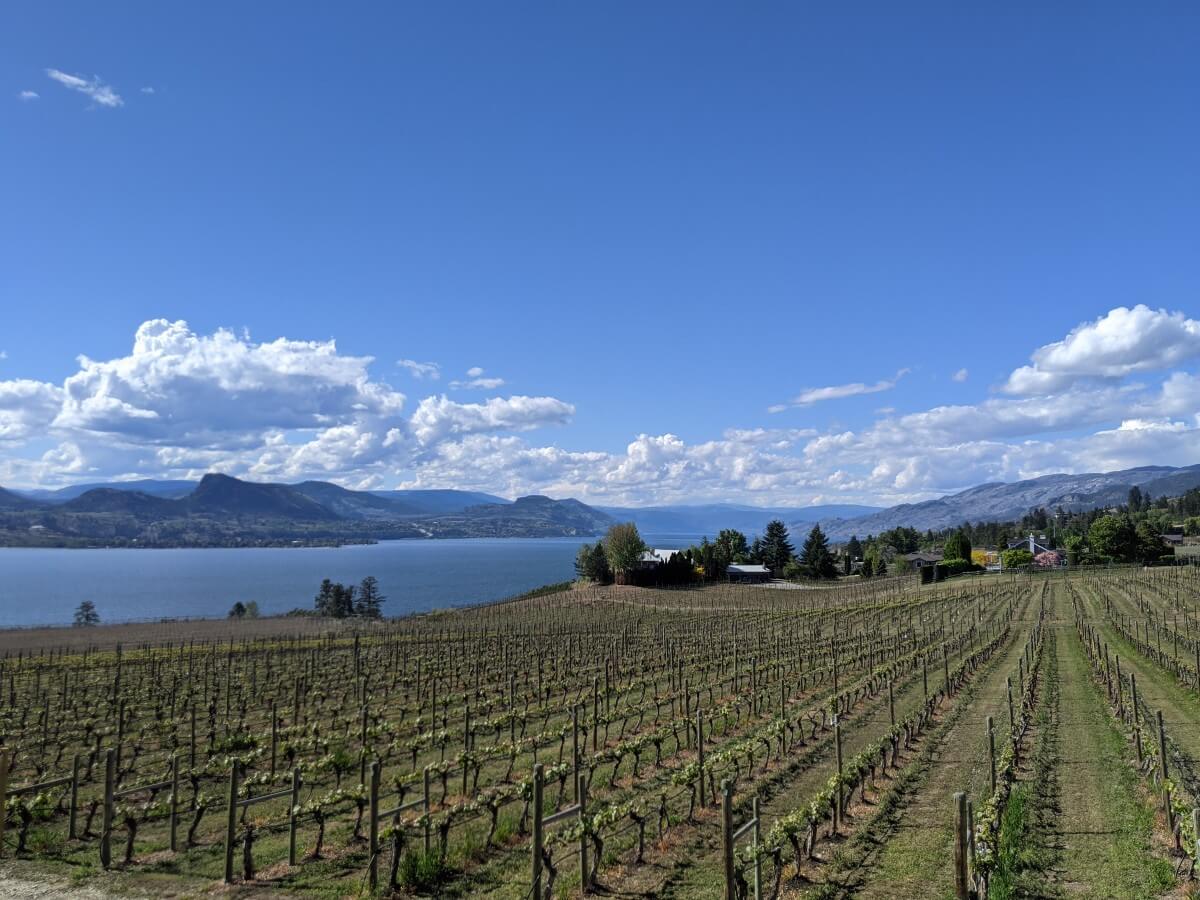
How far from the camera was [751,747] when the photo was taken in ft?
49.8

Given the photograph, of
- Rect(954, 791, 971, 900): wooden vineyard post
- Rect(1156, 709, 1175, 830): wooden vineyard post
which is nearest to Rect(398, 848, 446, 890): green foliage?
Rect(954, 791, 971, 900): wooden vineyard post

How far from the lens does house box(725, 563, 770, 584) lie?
10394 centimetres

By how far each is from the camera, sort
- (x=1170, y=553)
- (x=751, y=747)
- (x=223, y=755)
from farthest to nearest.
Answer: (x=1170, y=553) → (x=223, y=755) → (x=751, y=747)

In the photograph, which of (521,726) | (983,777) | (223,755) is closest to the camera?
(983,777)

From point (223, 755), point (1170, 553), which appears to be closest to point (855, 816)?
point (223, 755)

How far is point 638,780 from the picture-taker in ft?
48.4

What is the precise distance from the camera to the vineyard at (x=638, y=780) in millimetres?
9844

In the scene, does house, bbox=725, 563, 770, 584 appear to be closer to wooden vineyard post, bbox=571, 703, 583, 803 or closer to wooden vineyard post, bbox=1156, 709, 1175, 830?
wooden vineyard post, bbox=571, 703, 583, 803

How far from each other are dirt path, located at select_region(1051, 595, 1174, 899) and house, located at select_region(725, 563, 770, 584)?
84897 millimetres

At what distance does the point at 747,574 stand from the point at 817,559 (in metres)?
11.4

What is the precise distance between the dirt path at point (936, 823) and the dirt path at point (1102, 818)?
1412 mm

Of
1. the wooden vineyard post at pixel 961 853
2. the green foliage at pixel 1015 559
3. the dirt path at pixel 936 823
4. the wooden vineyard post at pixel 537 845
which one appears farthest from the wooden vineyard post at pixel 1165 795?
the green foliage at pixel 1015 559

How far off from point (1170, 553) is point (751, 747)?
110 meters

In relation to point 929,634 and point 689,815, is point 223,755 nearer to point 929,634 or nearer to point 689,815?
point 689,815
